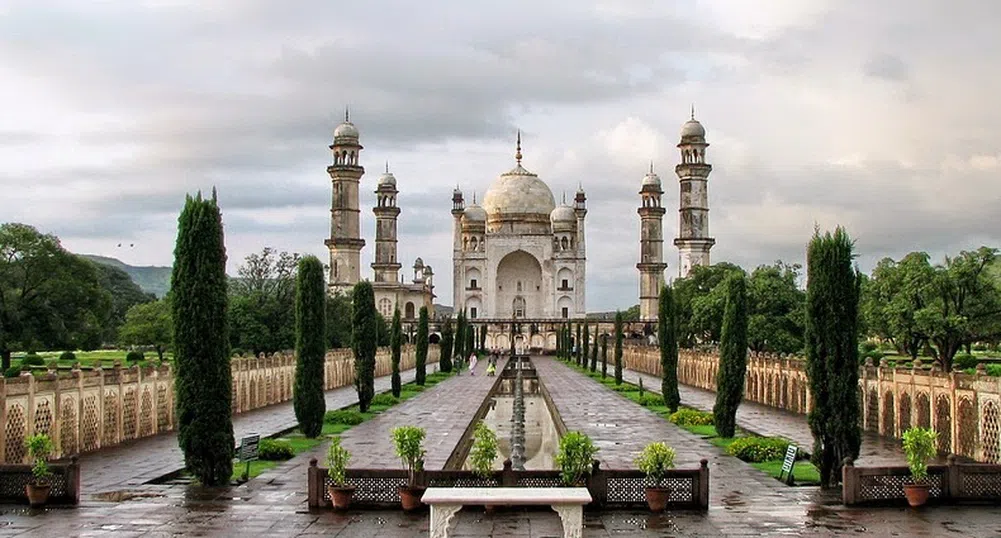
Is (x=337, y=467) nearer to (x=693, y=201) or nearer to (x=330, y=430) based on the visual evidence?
(x=330, y=430)

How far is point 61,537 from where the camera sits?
9773 mm

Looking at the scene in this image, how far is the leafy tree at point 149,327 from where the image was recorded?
153ft

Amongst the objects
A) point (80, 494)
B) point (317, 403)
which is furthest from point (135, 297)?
point (80, 494)

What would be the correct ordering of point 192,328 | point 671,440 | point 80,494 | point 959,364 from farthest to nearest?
point 959,364 < point 671,440 < point 192,328 < point 80,494

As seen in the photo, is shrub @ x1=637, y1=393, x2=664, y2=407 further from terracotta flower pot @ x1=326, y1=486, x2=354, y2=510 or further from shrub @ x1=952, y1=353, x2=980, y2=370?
terracotta flower pot @ x1=326, y1=486, x2=354, y2=510

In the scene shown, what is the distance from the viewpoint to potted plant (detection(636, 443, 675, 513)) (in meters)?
11.2

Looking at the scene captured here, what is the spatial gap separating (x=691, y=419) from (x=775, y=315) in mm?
Result: 19781

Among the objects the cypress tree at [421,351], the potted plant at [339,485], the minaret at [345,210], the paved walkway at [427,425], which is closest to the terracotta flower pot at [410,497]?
the potted plant at [339,485]

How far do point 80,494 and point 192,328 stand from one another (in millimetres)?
2484

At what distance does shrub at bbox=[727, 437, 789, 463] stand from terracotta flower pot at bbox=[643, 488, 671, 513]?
4930 millimetres

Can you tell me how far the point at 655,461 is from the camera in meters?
11.3

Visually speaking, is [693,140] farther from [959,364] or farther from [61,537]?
[61,537]

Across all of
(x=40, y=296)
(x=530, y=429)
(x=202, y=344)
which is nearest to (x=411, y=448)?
(x=202, y=344)

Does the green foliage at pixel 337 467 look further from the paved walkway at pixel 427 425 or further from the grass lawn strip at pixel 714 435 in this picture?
the grass lawn strip at pixel 714 435
